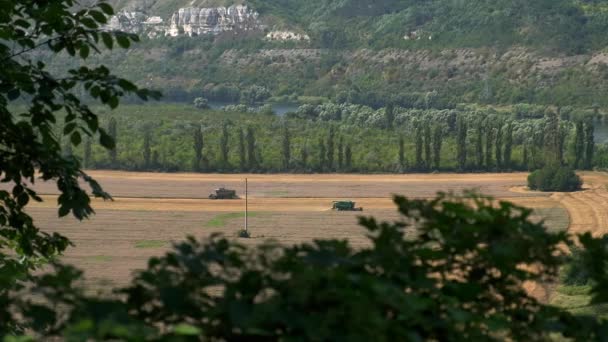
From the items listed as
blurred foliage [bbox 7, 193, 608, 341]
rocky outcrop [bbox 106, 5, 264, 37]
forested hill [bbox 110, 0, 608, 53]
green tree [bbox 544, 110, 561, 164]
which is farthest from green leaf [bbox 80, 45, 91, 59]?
rocky outcrop [bbox 106, 5, 264, 37]

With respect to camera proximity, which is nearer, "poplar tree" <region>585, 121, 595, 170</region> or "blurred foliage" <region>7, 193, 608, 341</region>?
"blurred foliage" <region>7, 193, 608, 341</region>

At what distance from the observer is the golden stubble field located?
4497 centimetres

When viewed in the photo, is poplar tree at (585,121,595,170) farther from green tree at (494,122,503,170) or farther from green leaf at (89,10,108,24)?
green leaf at (89,10,108,24)

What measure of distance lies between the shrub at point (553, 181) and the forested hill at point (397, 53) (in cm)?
5121

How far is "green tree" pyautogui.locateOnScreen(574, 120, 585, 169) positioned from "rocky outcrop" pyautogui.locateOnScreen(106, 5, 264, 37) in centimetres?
9740

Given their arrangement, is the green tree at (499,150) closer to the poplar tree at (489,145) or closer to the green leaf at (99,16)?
the poplar tree at (489,145)

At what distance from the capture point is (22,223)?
22.9 ft

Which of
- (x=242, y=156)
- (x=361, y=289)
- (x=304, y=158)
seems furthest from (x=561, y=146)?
(x=361, y=289)

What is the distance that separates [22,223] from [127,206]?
50791mm

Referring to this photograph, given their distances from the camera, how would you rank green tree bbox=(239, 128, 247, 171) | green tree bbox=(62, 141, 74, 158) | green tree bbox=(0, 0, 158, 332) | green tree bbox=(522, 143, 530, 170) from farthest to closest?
green tree bbox=(239, 128, 247, 171), green tree bbox=(522, 143, 530, 170), green tree bbox=(62, 141, 74, 158), green tree bbox=(0, 0, 158, 332)

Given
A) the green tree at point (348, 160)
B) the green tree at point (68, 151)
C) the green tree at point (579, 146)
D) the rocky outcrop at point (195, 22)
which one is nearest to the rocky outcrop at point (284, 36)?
→ the rocky outcrop at point (195, 22)

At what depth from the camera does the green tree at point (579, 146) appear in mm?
71625

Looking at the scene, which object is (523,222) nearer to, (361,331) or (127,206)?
(361,331)

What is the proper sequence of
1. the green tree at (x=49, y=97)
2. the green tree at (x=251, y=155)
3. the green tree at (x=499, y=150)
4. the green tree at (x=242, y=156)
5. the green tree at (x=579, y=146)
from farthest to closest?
the green tree at (x=242, y=156) < the green tree at (x=251, y=155) < the green tree at (x=499, y=150) < the green tree at (x=579, y=146) < the green tree at (x=49, y=97)
